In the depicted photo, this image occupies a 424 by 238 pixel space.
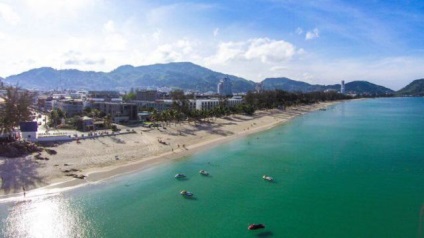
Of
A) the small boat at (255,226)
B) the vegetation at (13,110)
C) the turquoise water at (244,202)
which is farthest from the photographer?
the vegetation at (13,110)

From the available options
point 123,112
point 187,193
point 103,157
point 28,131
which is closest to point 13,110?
point 28,131

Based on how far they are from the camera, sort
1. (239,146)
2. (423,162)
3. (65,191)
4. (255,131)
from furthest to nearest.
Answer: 1. (255,131)
2. (239,146)
3. (423,162)
4. (65,191)

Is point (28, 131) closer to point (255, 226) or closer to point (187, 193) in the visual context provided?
point (187, 193)

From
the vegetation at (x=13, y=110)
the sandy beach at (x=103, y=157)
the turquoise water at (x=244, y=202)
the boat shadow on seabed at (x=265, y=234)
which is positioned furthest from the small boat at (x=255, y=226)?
the vegetation at (x=13, y=110)

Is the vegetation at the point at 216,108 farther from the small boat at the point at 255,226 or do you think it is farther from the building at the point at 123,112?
the small boat at the point at 255,226

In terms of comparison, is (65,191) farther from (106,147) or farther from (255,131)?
(255,131)

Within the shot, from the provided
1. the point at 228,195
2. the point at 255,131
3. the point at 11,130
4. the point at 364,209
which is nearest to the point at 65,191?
the point at 228,195

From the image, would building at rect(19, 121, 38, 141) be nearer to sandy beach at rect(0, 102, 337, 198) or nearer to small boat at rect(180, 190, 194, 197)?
sandy beach at rect(0, 102, 337, 198)
